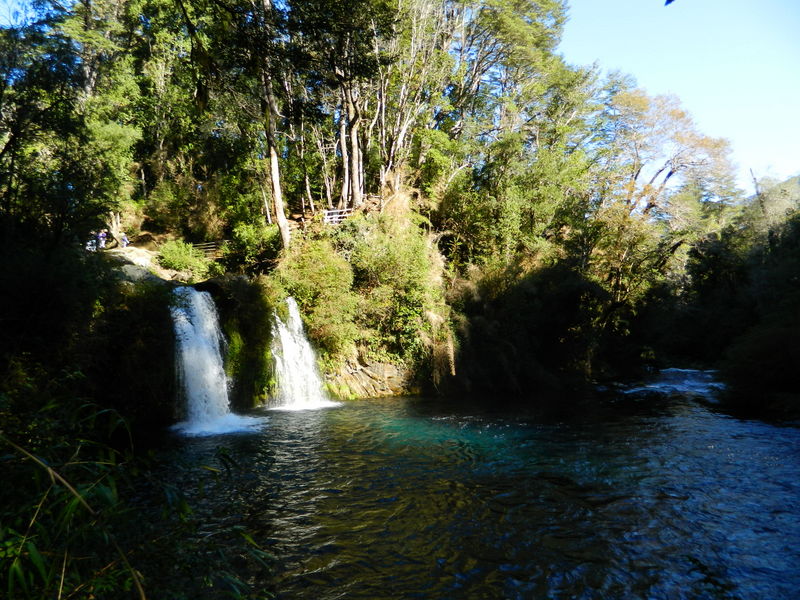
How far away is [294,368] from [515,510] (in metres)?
9.84

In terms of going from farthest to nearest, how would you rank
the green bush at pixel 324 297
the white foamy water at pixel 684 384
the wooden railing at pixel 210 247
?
the wooden railing at pixel 210 247, the white foamy water at pixel 684 384, the green bush at pixel 324 297

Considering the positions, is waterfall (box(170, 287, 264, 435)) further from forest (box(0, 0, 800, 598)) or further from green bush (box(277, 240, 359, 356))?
green bush (box(277, 240, 359, 356))

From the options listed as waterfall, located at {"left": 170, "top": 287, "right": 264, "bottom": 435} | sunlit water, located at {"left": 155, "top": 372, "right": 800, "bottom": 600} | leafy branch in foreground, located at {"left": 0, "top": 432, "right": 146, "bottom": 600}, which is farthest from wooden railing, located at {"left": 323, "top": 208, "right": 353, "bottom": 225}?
leafy branch in foreground, located at {"left": 0, "top": 432, "right": 146, "bottom": 600}

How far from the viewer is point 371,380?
16.7 meters

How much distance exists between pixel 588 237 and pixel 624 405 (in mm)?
10826

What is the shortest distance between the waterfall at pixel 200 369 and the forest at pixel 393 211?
619 mm

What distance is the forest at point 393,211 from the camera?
29.6 feet

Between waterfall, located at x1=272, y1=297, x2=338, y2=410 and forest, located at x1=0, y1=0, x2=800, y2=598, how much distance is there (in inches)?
20.9

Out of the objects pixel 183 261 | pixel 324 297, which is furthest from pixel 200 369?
pixel 183 261

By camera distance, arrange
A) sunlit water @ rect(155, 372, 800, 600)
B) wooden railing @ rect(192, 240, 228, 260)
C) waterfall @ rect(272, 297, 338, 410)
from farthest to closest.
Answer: wooden railing @ rect(192, 240, 228, 260) → waterfall @ rect(272, 297, 338, 410) → sunlit water @ rect(155, 372, 800, 600)

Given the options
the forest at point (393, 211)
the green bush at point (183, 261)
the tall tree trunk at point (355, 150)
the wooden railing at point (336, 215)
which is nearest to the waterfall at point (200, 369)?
the forest at point (393, 211)

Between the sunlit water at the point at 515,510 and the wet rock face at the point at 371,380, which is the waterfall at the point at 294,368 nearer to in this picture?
the wet rock face at the point at 371,380

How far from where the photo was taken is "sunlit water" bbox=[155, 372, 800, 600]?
5.03m

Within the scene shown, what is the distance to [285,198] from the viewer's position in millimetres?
27891
